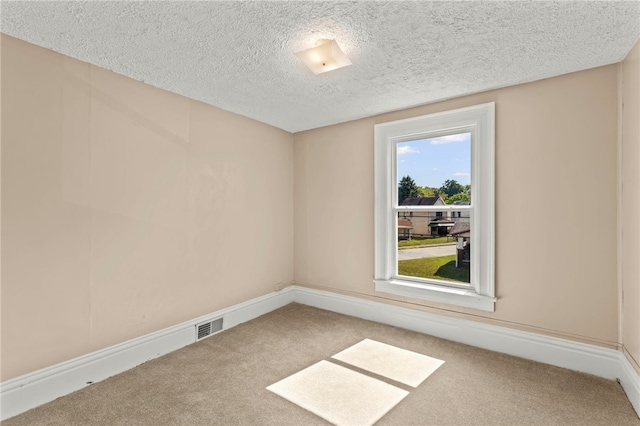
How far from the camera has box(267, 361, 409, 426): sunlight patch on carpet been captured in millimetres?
1832

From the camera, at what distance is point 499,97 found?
8.74 feet

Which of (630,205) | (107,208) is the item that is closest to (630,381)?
(630,205)

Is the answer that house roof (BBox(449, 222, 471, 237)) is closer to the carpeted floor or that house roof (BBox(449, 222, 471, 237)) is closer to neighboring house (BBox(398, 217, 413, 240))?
neighboring house (BBox(398, 217, 413, 240))

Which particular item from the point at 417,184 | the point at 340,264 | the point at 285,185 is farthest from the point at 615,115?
the point at 285,185

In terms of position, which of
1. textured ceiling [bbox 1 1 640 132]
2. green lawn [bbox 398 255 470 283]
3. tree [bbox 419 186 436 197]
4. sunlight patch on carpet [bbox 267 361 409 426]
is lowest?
sunlight patch on carpet [bbox 267 361 409 426]

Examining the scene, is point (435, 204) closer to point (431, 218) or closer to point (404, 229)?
point (431, 218)

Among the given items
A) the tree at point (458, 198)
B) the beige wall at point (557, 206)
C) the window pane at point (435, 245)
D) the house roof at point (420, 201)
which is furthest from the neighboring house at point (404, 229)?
the beige wall at point (557, 206)

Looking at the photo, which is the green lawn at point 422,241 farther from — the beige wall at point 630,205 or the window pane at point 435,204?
the beige wall at point 630,205

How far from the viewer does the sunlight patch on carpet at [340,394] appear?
1832 millimetres

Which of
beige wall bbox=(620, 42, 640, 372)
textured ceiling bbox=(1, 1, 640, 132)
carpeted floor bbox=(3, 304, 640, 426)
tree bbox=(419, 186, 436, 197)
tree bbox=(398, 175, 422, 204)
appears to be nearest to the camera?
textured ceiling bbox=(1, 1, 640, 132)

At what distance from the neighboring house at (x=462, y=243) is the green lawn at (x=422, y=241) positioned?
0.08 m

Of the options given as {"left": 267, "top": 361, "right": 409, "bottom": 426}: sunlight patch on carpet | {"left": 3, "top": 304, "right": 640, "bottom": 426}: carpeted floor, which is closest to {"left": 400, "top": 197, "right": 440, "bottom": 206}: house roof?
{"left": 3, "top": 304, "right": 640, "bottom": 426}: carpeted floor

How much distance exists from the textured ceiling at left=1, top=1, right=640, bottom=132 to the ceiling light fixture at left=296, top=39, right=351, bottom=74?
0.05 m

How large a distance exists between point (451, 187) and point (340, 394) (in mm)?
2155
